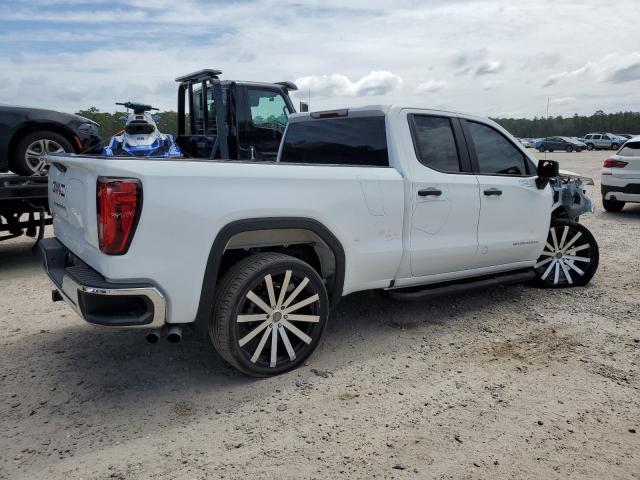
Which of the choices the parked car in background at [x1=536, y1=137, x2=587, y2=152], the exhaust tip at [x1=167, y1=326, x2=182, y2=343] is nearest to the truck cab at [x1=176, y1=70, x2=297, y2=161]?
the exhaust tip at [x1=167, y1=326, x2=182, y2=343]

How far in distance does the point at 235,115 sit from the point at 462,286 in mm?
4938

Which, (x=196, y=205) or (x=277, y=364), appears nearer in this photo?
(x=196, y=205)

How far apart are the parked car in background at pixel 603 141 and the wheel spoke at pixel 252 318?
54685 mm

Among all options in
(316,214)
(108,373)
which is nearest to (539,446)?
(316,214)

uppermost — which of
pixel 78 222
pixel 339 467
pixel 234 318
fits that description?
pixel 78 222

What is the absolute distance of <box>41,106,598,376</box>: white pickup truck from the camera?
9.39 feet

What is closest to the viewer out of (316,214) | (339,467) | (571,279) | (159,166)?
(339,467)

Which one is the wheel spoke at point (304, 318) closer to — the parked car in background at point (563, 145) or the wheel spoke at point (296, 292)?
the wheel spoke at point (296, 292)

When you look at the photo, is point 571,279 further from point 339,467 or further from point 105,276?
point 105,276

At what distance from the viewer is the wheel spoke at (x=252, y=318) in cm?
322

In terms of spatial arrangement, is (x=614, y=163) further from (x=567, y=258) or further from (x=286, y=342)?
(x=286, y=342)

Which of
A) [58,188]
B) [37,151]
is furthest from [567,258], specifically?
[37,151]

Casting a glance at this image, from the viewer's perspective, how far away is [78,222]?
320 cm

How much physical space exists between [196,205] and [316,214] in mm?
820
